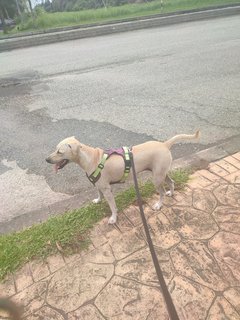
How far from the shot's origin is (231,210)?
11.9 ft

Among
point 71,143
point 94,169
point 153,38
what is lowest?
point 153,38

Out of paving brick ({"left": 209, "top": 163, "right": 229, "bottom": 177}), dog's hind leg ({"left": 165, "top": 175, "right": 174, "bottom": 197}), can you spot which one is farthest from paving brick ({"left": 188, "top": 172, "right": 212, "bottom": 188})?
dog's hind leg ({"left": 165, "top": 175, "right": 174, "bottom": 197})

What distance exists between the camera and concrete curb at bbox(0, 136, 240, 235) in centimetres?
386

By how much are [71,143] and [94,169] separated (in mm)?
394

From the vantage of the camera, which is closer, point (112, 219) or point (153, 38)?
point (112, 219)

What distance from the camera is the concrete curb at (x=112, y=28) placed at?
15.6 m

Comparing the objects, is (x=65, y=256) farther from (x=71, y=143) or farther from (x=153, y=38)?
(x=153, y=38)

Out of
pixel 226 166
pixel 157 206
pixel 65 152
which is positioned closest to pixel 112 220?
pixel 157 206

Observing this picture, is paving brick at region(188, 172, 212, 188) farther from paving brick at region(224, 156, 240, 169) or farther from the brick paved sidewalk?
paving brick at region(224, 156, 240, 169)

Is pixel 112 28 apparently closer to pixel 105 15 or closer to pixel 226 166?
pixel 105 15

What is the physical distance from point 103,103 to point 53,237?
4.32m

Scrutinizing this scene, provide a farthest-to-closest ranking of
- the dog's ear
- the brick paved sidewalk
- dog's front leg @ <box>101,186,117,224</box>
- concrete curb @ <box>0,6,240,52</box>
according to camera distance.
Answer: concrete curb @ <box>0,6,240,52</box>
dog's front leg @ <box>101,186,117,224</box>
the dog's ear
the brick paved sidewalk

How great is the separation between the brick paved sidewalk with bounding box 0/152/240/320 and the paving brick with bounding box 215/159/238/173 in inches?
23.6

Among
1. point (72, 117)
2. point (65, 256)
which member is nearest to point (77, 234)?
point (65, 256)
